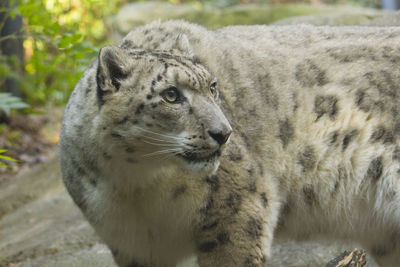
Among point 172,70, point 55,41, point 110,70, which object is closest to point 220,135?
point 172,70

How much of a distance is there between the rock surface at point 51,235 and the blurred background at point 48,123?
11 mm

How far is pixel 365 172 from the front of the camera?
459 centimetres

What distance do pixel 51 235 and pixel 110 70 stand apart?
346cm

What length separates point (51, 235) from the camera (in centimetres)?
644

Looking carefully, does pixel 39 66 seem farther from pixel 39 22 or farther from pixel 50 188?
pixel 50 188

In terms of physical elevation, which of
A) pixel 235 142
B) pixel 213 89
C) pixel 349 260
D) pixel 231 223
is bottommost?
pixel 349 260

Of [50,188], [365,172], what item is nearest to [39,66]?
[50,188]

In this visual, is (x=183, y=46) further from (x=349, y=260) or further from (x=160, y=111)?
(x=349, y=260)

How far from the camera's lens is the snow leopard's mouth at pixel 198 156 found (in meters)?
3.53

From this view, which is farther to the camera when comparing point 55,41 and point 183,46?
point 55,41

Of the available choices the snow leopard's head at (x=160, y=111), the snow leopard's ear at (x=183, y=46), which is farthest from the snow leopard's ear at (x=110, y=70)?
the snow leopard's ear at (x=183, y=46)

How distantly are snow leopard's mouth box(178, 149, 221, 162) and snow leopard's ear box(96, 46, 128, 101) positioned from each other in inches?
26.6

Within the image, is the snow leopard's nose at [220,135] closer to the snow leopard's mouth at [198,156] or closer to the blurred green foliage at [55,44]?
the snow leopard's mouth at [198,156]

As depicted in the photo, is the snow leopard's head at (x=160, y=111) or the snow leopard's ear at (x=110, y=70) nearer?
the snow leopard's head at (x=160, y=111)
